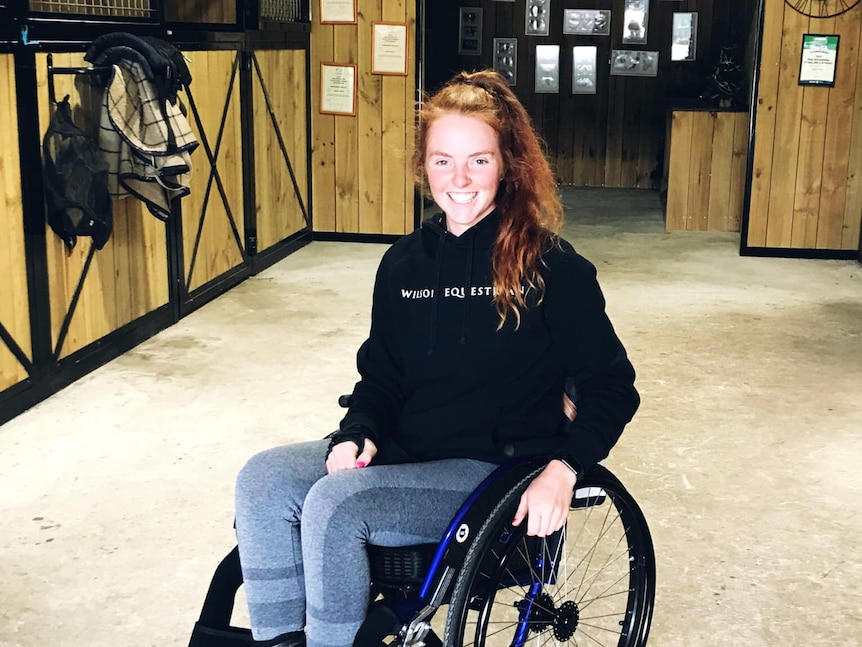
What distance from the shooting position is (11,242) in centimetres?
350

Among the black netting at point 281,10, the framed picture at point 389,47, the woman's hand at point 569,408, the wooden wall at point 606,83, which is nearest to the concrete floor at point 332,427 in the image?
the woman's hand at point 569,408

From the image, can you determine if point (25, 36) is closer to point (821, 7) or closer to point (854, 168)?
point (821, 7)

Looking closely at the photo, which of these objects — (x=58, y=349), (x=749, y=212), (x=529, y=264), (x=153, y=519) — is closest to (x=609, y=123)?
(x=749, y=212)

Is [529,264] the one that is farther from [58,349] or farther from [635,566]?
[58,349]

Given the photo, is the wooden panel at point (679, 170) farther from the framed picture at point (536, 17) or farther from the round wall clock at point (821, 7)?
the framed picture at point (536, 17)

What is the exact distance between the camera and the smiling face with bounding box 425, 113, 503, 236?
181 cm

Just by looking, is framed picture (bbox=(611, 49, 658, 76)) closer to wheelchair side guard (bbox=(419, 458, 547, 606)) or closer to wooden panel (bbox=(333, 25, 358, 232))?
wooden panel (bbox=(333, 25, 358, 232))

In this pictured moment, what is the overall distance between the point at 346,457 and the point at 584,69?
8582mm

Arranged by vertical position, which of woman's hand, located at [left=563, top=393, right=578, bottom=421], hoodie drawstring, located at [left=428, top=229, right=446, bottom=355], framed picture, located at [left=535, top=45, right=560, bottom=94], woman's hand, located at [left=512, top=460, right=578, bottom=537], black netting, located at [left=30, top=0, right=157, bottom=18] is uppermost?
black netting, located at [left=30, top=0, right=157, bottom=18]

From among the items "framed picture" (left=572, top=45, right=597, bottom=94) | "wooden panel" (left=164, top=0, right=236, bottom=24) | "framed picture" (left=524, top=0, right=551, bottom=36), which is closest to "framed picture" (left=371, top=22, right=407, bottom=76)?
"wooden panel" (left=164, top=0, right=236, bottom=24)

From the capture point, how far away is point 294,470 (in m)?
1.79

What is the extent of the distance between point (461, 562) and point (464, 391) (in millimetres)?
329

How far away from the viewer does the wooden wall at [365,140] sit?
262 inches

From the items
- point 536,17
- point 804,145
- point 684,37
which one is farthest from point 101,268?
point 684,37
